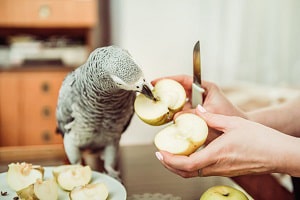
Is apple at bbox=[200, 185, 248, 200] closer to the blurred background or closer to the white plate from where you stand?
the white plate

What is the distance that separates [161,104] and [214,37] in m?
1.70

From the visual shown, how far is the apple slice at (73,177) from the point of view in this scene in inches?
29.2

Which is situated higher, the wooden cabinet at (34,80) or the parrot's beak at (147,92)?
the parrot's beak at (147,92)

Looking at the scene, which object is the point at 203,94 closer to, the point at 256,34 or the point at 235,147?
the point at 235,147

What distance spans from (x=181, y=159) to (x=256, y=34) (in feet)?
6.00

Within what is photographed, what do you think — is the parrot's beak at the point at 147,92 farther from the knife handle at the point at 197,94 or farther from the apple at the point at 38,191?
the apple at the point at 38,191

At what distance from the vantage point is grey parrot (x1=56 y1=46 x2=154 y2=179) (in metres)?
0.74

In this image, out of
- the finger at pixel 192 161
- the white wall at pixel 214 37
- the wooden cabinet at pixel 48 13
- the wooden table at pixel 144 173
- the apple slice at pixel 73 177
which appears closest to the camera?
the finger at pixel 192 161

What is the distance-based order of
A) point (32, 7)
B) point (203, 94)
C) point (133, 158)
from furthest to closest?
point (32, 7) < point (133, 158) < point (203, 94)

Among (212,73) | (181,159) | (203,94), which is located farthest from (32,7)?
(181,159)

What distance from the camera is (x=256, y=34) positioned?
232 cm

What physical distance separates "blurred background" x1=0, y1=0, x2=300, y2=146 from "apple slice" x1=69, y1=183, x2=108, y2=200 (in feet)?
4.72

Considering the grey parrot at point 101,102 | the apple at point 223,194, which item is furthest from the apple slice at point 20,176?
the apple at point 223,194

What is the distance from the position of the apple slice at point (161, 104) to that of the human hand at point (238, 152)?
9 cm
